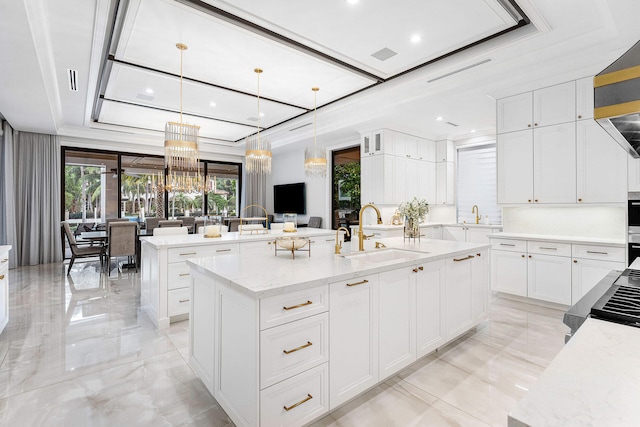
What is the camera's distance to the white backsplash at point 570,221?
12.5ft

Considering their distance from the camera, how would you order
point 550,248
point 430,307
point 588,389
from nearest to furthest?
point 588,389, point 430,307, point 550,248

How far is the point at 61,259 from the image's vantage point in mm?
7098

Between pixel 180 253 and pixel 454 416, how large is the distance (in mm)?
2994

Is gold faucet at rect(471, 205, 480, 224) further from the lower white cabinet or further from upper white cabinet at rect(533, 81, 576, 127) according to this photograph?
the lower white cabinet

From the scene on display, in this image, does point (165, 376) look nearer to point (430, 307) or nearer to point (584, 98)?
point (430, 307)

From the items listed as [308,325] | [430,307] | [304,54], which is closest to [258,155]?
[304,54]

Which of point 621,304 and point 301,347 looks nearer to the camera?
point 621,304

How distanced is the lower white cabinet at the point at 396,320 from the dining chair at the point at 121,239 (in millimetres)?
Result: 5458

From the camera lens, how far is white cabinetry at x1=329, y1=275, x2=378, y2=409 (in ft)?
6.06

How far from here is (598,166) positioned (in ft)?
12.0

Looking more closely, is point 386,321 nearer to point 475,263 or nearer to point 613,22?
point 475,263

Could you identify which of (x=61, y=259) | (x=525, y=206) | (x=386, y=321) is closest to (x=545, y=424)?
(x=386, y=321)

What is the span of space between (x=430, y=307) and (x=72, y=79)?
18.0 feet

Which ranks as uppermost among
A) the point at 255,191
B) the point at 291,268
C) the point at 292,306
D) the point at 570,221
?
the point at 255,191
